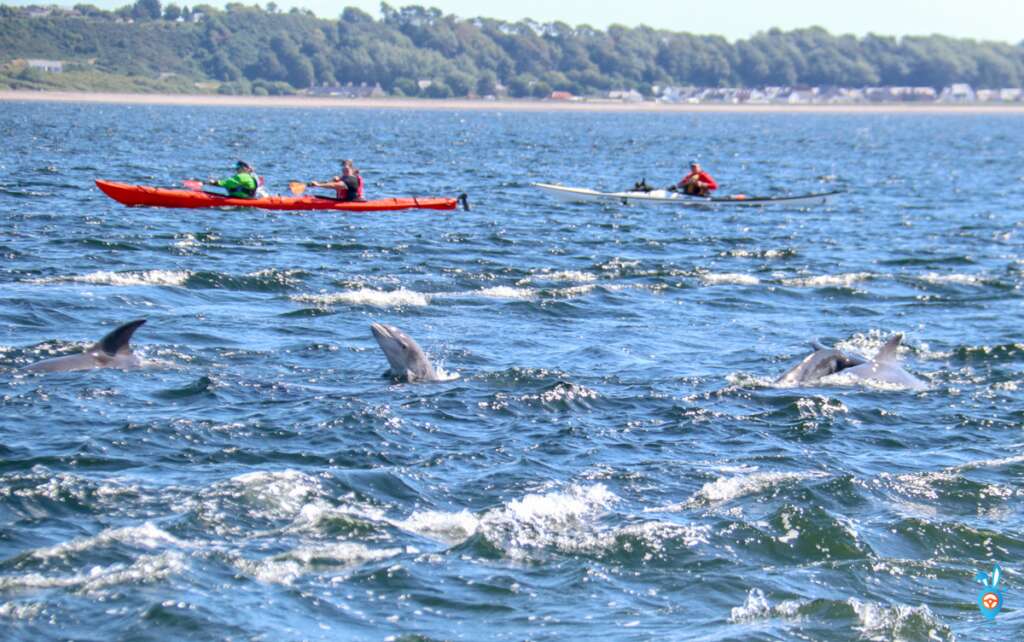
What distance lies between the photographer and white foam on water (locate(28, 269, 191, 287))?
2367 cm

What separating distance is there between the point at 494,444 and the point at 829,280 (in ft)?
50.7

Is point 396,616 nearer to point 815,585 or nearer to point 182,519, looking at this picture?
point 182,519

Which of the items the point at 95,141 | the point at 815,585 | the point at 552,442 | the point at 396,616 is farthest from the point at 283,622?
the point at 95,141

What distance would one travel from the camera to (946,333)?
22953 mm

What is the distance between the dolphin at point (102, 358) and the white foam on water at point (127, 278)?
21.6ft

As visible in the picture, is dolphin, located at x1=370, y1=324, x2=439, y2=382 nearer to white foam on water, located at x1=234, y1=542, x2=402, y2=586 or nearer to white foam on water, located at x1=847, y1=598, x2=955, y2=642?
white foam on water, located at x1=234, y1=542, x2=402, y2=586

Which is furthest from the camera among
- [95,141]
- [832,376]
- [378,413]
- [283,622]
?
[95,141]

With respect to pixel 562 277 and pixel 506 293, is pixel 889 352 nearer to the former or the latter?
pixel 506 293

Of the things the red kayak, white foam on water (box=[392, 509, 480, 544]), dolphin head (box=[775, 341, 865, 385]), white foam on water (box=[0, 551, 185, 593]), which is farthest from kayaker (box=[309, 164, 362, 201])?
white foam on water (box=[0, 551, 185, 593])

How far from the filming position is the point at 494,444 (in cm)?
1480

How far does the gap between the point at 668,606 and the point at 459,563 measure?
1675 mm

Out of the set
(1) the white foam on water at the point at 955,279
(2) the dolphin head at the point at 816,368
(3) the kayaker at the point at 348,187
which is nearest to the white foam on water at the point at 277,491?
(2) the dolphin head at the point at 816,368

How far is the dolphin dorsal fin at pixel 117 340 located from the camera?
55.6ft

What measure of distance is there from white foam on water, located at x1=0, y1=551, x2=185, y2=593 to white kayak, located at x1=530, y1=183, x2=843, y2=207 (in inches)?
1300
